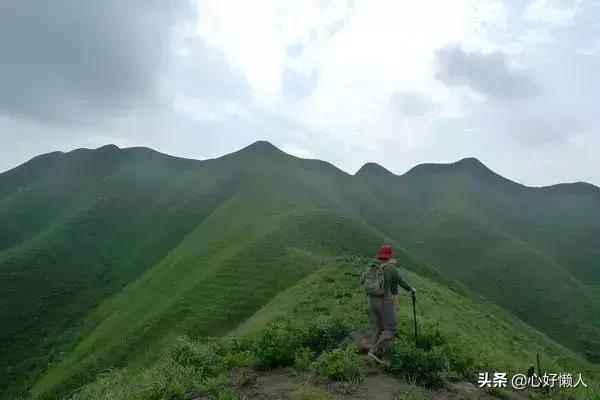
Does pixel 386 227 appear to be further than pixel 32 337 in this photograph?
Yes

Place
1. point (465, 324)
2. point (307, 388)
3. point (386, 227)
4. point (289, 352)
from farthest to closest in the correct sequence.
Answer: point (386, 227), point (465, 324), point (289, 352), point (307, 388)

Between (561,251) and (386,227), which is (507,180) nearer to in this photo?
(561,251)

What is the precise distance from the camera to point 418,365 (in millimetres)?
11039

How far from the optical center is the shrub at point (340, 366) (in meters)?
10.6

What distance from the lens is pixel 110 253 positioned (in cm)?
7562

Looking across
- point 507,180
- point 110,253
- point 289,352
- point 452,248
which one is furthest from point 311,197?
point 289,352

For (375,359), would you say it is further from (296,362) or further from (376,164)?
(376,164)

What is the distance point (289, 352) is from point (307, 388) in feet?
7.25

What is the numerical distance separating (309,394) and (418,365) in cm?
305

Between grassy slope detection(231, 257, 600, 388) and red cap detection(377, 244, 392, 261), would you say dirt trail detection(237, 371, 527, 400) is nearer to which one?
red cap detection(377, 244, 392, 261)

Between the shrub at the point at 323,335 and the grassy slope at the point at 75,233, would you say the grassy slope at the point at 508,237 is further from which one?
the shrub at the point at 323,335

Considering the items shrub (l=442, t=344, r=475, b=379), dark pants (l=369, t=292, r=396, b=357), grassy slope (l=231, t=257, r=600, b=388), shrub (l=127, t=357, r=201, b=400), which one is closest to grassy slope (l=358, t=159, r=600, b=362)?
grassy slope (l=231, t=257, r=600, b=388)

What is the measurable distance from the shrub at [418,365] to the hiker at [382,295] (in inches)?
26.6

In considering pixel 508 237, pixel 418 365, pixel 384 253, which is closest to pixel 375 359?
pixel 418 365
